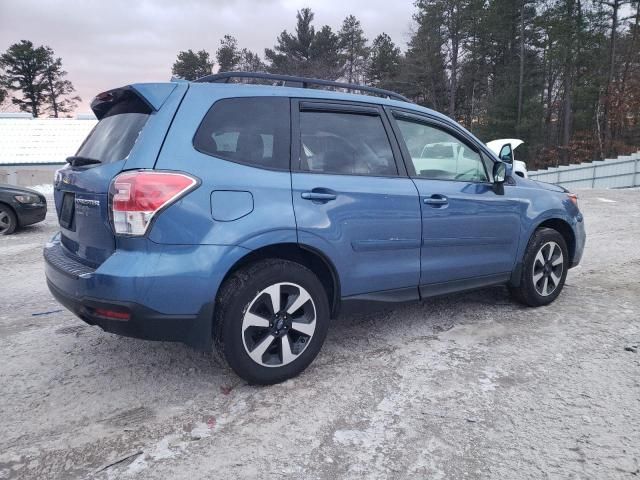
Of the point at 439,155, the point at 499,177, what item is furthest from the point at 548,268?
the point at 439,155

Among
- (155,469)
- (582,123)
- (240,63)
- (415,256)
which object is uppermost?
(240,63)

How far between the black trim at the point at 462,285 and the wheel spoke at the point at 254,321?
4.22 ft

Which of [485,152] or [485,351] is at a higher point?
[485,152]

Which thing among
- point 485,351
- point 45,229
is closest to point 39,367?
point 485,351

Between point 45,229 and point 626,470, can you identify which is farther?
point 45,229

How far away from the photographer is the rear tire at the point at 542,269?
425cm

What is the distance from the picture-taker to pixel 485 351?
346 centimetres

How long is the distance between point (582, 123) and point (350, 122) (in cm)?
4267

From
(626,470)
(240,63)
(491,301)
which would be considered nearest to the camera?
(626,470)

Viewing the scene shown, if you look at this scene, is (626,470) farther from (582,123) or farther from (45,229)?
(582,123)

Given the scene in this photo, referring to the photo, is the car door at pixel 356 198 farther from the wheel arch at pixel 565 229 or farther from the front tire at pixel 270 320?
the wheel arch at pixel 565 229

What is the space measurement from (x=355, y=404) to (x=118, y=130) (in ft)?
6.92

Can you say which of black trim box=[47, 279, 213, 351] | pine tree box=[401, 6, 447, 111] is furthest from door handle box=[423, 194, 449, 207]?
pine tree box=[401, 6, 447, 111]

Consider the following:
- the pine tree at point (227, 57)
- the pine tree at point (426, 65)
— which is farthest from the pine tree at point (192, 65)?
the pine tree at point (426, 65)
